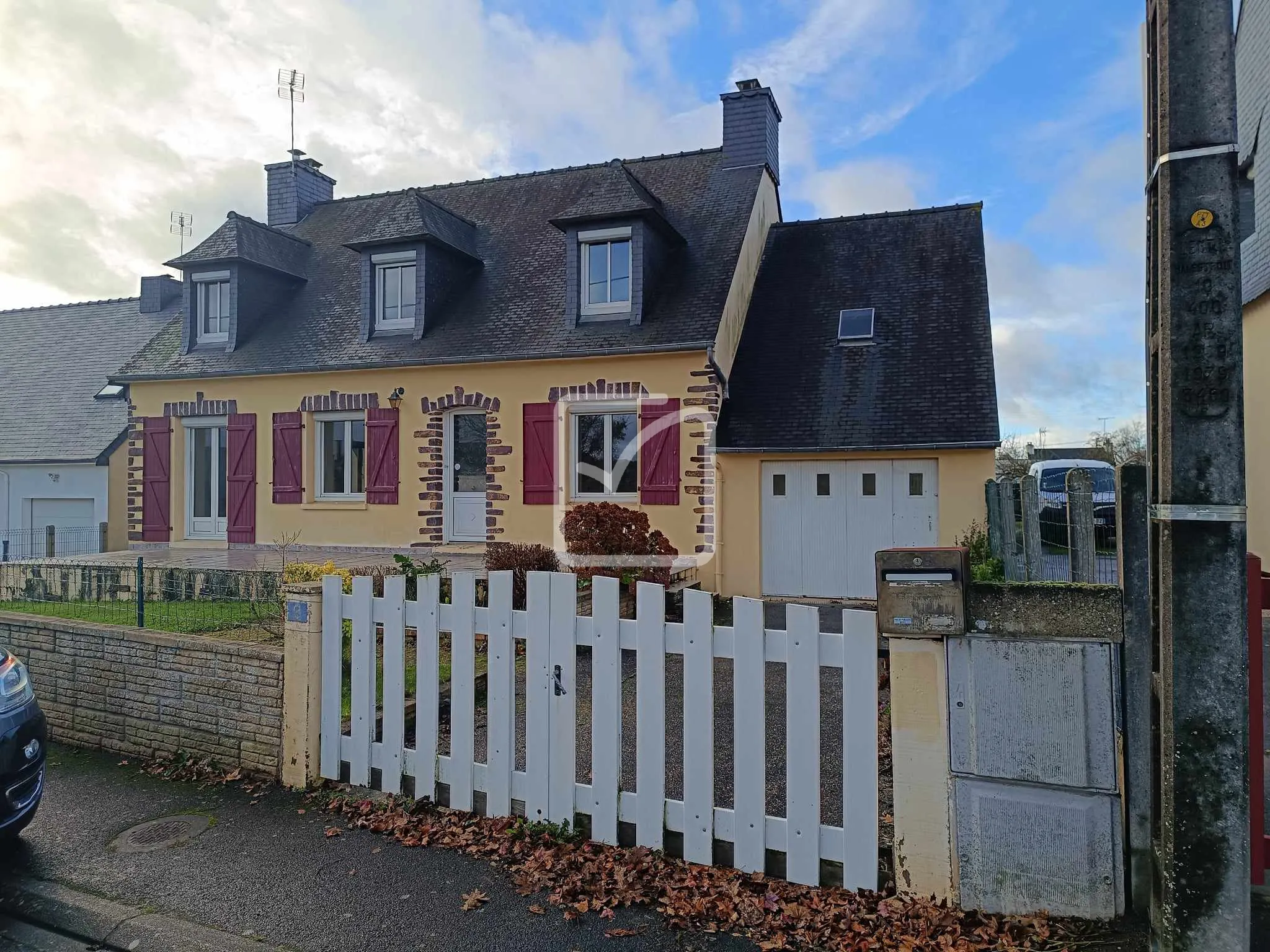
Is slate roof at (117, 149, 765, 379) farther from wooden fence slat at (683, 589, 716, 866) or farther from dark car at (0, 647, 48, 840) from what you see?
dark car at (0, 647, 48, 840)

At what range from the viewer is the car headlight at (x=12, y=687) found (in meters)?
3.84

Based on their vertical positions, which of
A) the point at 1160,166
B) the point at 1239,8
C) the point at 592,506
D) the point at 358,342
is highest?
the point at 1239,8

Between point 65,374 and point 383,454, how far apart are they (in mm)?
13153

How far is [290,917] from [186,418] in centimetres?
1343

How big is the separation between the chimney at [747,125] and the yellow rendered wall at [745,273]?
0.45m

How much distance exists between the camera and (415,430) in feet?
42.7

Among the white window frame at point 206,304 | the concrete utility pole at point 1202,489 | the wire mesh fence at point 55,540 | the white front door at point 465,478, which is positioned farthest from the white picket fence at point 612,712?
the wire mesh fence at point 55,540

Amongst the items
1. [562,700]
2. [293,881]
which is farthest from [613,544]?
[293,881]

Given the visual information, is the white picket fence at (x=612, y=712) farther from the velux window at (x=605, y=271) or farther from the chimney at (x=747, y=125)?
the chimney at (x=747, y=125)

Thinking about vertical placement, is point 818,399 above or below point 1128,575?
above

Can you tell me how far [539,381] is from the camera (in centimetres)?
1221

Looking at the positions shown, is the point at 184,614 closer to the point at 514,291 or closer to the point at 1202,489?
the point at 514,291

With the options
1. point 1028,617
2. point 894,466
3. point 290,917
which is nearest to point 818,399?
point 894,466

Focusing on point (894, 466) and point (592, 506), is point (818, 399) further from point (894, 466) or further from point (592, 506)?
point (592, 506)
